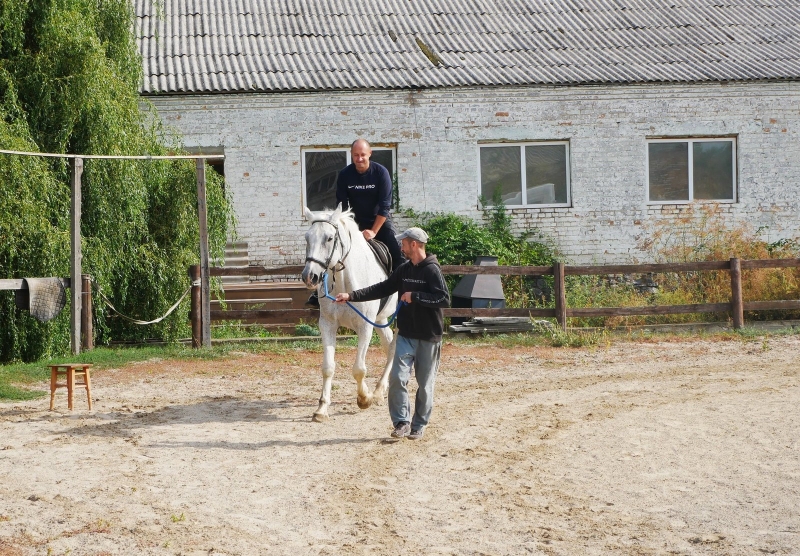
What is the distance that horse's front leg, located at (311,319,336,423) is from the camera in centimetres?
880

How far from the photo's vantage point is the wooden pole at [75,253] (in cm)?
1266

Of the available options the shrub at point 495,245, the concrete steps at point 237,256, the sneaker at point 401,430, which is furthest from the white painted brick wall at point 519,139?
the sneaker at point 401,430

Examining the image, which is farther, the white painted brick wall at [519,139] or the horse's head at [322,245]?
the white painted brick wall at [519,139]

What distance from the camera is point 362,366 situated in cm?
891

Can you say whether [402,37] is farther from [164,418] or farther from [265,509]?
[265,509]

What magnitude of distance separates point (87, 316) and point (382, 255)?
5.69 m

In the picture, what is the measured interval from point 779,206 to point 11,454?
1638 centimetres

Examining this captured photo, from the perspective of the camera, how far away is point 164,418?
906 cm

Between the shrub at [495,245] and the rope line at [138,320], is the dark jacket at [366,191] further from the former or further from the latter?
the shrub at [495,245]

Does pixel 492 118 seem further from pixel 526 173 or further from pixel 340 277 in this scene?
pixel 340 277

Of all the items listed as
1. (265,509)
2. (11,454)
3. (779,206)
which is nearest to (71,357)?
(11,454)

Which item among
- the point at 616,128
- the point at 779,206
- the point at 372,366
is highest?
the point at 616,128

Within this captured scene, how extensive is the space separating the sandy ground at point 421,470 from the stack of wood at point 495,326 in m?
4.01

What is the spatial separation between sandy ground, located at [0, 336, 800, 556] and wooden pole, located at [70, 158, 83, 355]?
1.78 metres
